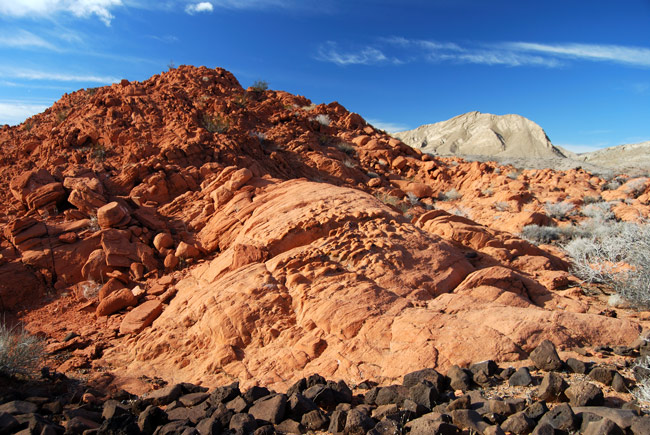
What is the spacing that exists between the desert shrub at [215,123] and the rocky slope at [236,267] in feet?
0.24

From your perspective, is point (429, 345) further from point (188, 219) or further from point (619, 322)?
point (188, 219)

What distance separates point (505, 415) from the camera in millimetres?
3260

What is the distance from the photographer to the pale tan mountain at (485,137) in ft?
178

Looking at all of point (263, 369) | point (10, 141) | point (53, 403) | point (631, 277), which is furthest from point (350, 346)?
point (10, 141)

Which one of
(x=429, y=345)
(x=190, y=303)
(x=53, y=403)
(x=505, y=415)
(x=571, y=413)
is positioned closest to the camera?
(x=571, y=413)

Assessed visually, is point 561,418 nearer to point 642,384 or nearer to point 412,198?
point 642,384

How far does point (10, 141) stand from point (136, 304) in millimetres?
9985

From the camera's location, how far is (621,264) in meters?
7.33

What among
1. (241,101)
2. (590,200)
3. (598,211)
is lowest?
(598,211)

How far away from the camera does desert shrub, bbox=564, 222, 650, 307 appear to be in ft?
20.1

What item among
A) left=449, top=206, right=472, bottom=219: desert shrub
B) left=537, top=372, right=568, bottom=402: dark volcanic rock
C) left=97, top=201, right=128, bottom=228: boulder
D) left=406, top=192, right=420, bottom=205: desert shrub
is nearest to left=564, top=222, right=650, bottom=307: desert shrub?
left=537, top=372, right=568, bottom=402: dark volcanic rock

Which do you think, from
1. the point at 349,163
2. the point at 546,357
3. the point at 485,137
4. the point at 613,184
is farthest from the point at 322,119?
the point at 485,137

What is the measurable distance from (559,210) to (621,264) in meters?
6.49

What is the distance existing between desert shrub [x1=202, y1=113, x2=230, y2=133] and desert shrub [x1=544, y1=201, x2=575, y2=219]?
11473 mm
